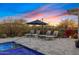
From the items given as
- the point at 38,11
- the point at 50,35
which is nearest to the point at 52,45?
the point at 50,35

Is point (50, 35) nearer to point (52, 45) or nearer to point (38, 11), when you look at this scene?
point (52, 45)

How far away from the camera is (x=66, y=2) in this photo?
637cm

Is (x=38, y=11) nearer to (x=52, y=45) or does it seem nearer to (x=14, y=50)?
(x=52, y=45)

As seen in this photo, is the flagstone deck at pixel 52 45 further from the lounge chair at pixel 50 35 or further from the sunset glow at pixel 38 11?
the sunset glow at pixel 38 11

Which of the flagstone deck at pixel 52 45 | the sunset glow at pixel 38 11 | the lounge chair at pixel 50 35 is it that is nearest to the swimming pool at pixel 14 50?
the flagstone deck at pixel 52 45

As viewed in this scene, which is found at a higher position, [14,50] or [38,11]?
[38,11]

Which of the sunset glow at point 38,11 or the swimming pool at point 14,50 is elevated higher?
the sunset glow at point 38,11

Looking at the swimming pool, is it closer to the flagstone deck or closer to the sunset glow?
the flagstone deck

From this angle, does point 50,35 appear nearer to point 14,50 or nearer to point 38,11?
point 38,11

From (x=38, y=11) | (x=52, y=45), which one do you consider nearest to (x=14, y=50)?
(x=52, y=45)

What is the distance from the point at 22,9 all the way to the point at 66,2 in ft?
2.58

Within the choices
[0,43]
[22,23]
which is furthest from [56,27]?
[0,43]

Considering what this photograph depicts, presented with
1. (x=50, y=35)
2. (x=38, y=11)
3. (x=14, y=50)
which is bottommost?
(x=14, y=50)

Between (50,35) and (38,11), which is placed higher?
(38,11)
